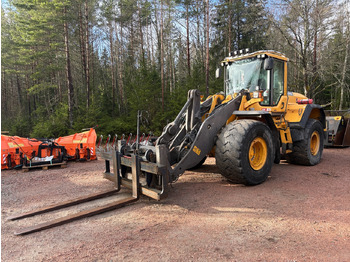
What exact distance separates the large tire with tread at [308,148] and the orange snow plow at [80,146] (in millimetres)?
6486

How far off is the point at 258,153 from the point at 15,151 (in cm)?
710

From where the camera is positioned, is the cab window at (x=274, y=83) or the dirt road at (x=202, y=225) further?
the cab window at (x=274, y=83)

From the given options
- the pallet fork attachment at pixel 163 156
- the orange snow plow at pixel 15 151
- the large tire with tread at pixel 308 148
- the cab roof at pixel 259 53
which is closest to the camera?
the pallet fork attachment at pixel 163 156

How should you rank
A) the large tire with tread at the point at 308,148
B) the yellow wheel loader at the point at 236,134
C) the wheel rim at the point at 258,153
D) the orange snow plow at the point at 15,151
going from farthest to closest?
the orange snow plow at the point at 15,151, the large tire with tread at the point at 308,148, the wheel rim at the point at 258,153, the yellow wheel loader at the point at 236,134

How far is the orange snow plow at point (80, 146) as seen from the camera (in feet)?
27.5

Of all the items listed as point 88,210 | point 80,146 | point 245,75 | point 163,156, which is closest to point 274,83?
point 245,75

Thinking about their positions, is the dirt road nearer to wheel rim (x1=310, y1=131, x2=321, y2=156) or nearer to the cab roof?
wheel rim (x1=310, y1=131, x2=321, y2=156)

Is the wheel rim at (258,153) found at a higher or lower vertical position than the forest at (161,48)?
lower

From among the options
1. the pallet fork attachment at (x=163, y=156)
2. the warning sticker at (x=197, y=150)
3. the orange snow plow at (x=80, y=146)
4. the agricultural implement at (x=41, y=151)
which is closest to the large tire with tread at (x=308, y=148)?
the pallet fork attachment at (x=163, y=156)

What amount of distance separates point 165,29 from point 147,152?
24331 mm

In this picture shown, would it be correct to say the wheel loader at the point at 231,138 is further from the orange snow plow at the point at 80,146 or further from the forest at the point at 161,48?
the forest at the point at 161,48

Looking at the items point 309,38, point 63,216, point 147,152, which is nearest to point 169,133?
point 147,152

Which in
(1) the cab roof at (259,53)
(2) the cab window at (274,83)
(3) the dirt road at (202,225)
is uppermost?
(1) the cab roof at (259,53)

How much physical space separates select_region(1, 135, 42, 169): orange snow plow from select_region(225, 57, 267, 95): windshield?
634 cm
